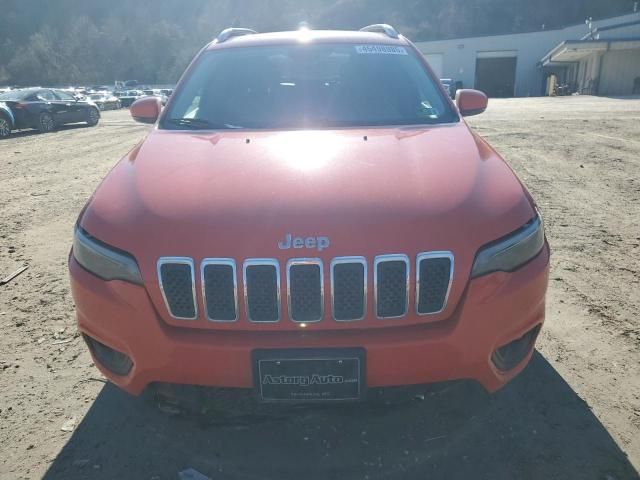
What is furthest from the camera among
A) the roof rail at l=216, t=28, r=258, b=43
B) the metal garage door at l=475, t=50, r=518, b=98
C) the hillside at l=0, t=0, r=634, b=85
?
the hillside at l=0, t=0, r=634, b=85

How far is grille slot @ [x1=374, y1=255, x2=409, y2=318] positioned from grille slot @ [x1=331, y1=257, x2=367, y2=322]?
50mm

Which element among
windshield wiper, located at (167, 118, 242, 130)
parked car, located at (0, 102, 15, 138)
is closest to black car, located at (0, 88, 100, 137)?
parked car, located at (0, 102, 15, 138)

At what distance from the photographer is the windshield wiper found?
2.89 m

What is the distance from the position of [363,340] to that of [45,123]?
16.7 meters

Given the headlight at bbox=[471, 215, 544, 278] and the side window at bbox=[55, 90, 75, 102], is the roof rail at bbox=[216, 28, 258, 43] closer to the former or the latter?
the headlight at bbox=[471, 215, 544, 278]

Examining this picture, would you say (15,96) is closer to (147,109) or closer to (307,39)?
(147,109)

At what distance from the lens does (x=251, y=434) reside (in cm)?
226

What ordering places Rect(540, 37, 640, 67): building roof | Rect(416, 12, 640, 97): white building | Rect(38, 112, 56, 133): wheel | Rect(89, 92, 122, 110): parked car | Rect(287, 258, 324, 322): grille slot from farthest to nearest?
Rect(416, 12, 640, 97): white building → Rect(540, 37, 640, 67): building roof → Rect(89, 92, 122, 110): parked car → Rect(38, 112, 56, 133): wheel → Rect(287, 258, 324, 322): grille slot

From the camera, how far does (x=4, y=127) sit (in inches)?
554

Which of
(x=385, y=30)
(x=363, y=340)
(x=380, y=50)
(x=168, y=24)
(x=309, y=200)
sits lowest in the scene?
(x=363, y=340)

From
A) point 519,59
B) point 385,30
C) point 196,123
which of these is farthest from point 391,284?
point 519,59

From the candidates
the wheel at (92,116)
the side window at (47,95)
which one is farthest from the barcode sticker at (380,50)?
the wheel at (92,116)

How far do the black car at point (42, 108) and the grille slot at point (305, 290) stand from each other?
15732 mm

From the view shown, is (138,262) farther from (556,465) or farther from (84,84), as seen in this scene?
(84,84)
